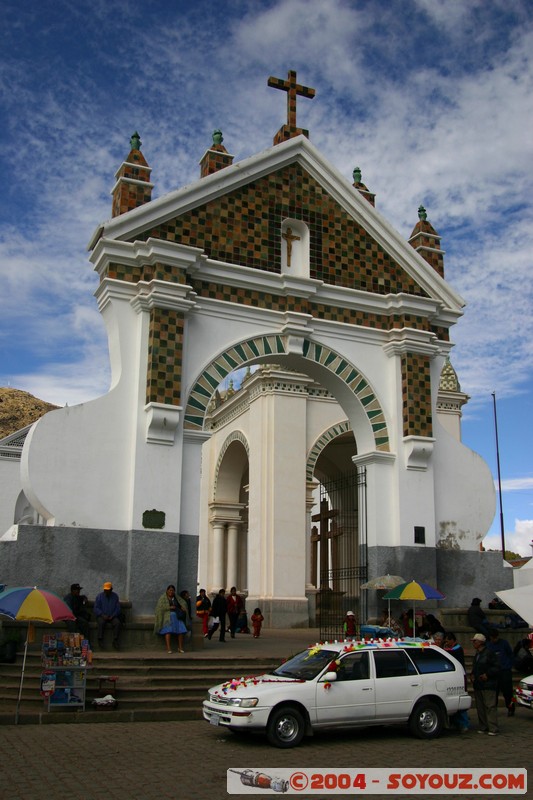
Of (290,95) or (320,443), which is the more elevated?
(290,95)

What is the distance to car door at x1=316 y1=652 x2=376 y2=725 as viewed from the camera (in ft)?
29.4

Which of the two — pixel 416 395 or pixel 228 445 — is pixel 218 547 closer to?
pixel 228 445

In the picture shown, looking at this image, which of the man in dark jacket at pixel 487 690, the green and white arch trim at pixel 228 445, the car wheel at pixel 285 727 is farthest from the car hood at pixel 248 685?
the green and white arch trim at pixel 228 445

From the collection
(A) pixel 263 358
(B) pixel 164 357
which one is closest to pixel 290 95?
(A) pixel 263 358

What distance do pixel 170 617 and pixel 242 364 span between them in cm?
474

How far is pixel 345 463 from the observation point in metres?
27.2

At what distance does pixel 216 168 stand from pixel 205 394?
14.2 ft

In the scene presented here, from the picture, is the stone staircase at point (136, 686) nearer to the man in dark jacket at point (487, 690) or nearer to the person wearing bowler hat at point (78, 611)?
the person wearing bowler hat at point (78, 611)

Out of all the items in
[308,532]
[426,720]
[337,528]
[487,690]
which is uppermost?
[337,528]

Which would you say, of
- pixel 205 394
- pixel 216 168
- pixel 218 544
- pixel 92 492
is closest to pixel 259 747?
pixel 92 492

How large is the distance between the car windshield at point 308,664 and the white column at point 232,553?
55.7 feet

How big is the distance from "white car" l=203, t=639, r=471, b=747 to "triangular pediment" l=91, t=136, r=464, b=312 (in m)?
7.92

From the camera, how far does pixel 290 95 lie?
16.5m

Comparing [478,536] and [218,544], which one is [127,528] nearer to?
[478,536]
